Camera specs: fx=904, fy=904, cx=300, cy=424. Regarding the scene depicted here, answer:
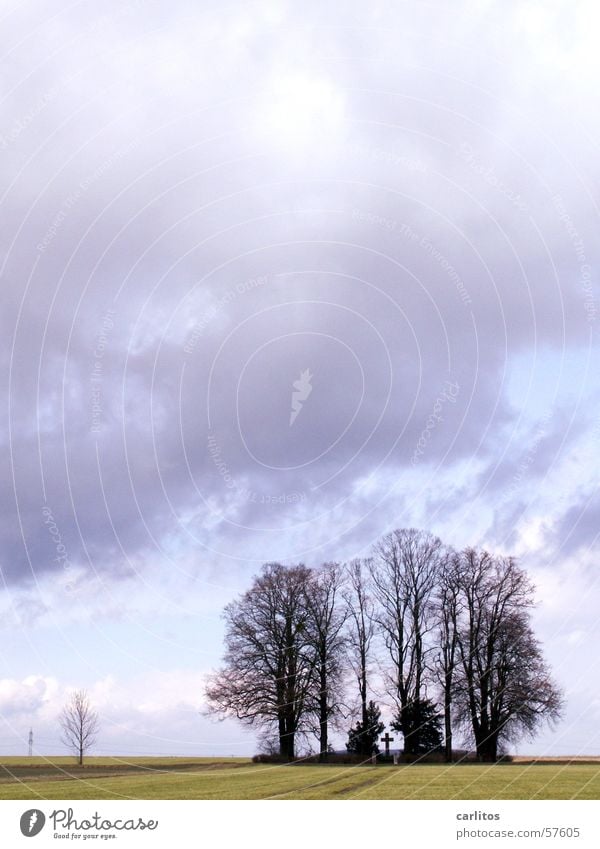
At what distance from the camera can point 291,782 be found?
31.0 m

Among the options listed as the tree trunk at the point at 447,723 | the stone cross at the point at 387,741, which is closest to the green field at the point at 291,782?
the stone cross at the point at 387,741

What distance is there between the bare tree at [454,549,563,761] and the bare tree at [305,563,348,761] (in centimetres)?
702

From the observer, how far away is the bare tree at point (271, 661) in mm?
46156

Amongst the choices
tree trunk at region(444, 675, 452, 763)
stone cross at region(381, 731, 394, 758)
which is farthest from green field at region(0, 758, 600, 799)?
tree trunk at region(444, 675, 452, 763)

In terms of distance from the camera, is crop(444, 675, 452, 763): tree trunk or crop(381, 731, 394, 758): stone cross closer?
crop(381, 731, 394, 758): stone cross

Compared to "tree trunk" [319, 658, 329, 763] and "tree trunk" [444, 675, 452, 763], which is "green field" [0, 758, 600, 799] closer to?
"tree trunk" [319, 658, 329, 763]

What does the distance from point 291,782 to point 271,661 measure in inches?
625

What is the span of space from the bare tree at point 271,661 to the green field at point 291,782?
6098mm

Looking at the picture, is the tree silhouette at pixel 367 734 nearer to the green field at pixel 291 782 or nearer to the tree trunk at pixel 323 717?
the tree trunk at pixel 323 717

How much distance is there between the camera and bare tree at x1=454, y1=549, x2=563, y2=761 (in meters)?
49.2

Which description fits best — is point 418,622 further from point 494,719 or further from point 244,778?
point 244,778
